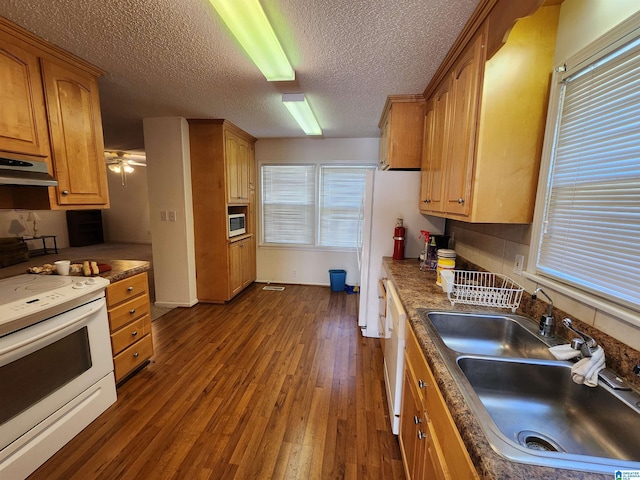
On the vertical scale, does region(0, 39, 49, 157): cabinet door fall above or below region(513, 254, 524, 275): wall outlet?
above

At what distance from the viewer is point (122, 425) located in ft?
5.83

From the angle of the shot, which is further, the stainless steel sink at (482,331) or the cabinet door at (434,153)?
the cabinet door at (434,153)

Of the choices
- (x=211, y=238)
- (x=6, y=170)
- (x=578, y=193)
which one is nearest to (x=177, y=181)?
(x=211, y=238)

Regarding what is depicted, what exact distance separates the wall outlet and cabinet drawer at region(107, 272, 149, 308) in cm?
264

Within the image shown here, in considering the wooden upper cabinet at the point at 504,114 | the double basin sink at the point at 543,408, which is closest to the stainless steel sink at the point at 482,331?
the double basin sink at the point at 543,408

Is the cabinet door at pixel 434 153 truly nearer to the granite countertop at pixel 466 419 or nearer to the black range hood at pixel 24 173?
the granite countertop at pixel 466 419

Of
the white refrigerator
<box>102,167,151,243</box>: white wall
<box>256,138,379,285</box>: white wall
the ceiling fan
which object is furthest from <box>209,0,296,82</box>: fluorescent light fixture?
<box>102,167,151,243</box>: white wall

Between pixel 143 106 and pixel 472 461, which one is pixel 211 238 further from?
pixel 472 461

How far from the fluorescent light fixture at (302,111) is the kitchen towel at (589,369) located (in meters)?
2.53

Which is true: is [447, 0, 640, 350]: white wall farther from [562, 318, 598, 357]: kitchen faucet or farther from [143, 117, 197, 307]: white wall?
[143, 117, 197, 307]: white wall

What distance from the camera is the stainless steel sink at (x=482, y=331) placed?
4.36 feet

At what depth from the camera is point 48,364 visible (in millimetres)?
1497

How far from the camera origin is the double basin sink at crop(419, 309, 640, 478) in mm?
655

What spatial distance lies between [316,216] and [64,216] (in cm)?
767
